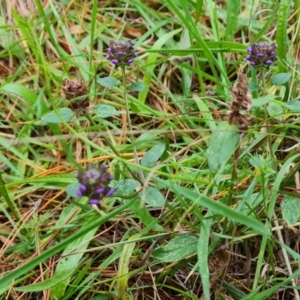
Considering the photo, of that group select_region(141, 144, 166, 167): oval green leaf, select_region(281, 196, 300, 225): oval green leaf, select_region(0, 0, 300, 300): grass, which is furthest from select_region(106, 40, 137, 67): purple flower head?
select_region(281, 196, 300, 225): oval green leaf

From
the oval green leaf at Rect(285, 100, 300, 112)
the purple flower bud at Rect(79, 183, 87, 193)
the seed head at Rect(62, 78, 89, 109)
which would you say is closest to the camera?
the purple flower bud at Rect(79, 183, 87, 193)

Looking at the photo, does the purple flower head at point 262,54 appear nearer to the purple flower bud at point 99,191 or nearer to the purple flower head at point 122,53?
the purple flower head at point 122,53

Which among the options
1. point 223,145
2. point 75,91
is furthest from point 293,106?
point 75,91

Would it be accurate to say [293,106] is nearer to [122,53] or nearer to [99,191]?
[122,53]

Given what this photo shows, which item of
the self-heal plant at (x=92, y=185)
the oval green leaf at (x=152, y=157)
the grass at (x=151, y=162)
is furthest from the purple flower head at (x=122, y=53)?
the self-heal plant at (x=92, y=185)

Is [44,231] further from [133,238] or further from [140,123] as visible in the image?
[140,123]

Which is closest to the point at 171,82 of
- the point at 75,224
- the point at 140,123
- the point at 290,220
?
the point at 140,123

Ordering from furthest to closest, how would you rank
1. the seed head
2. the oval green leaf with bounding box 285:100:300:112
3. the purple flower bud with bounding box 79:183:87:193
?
the oval green leaf with bounding box 285:100:300:112, the seed head, the purple flower bud with bounding box 79:183:87:193

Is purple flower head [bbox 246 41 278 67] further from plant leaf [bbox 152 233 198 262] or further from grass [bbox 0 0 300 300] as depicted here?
plant leaf [bbox 152 233 198 262]
